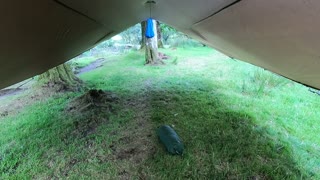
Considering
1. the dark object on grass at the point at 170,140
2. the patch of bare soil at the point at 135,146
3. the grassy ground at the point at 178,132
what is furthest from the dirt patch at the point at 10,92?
the dark object on grass at the point at 170,140

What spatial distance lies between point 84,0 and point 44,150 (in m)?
2.05

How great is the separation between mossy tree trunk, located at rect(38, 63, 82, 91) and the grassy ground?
410 millimetres

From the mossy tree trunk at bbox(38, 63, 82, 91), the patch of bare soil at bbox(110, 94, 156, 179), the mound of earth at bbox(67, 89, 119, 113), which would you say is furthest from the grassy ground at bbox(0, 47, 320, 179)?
the mossy tree trunk at bbox(38, 63, 82, 91)

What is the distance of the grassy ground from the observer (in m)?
A: 2.60

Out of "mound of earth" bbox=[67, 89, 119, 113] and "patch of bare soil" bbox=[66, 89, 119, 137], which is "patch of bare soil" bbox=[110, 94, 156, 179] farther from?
"mound of earth" bbox=[67, 89, 119, 113]

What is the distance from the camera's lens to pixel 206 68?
7.21m

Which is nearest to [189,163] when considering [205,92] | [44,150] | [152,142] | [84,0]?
[152,142]

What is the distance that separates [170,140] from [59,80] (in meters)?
3.38

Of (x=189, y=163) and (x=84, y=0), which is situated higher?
(x=84, y=0)

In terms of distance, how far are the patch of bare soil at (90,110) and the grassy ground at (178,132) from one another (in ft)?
0.08

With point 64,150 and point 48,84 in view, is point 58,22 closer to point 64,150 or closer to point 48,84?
point 64,150

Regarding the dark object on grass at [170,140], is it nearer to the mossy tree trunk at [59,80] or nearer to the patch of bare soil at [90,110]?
the patch of bare soil at [90,110]

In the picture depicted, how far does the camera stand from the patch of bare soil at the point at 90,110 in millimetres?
3414

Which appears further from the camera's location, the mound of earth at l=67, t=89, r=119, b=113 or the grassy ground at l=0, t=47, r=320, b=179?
the mound of earth at l=67, t=89, r=119, b=113
